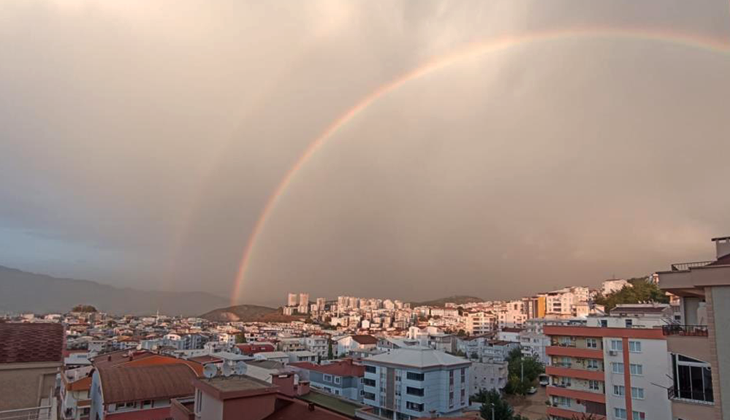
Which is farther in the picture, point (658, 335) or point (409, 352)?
point (409, 352)

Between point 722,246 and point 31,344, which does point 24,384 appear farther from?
point 722,246

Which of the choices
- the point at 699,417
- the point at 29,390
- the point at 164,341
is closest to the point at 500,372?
the point at 699,417

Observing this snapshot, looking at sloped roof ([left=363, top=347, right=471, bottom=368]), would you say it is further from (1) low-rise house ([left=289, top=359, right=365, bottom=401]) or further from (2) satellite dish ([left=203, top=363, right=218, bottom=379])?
(2) satellite dish ([left=203, top=363, right=218, bottom=379])

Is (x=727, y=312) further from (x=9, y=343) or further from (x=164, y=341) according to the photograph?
(x=164, y=341)

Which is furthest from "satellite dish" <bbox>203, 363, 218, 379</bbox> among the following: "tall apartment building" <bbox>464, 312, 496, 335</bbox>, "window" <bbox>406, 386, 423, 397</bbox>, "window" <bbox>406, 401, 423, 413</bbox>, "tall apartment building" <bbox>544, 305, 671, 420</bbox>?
"tall apartment building" <bbox>464, 312, 496, 335</bbox>

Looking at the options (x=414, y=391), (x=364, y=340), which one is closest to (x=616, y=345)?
(x=414, y=391)

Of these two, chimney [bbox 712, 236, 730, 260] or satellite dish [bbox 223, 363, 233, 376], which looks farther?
satellite dish [bbox 223, 363, 233, 376]
